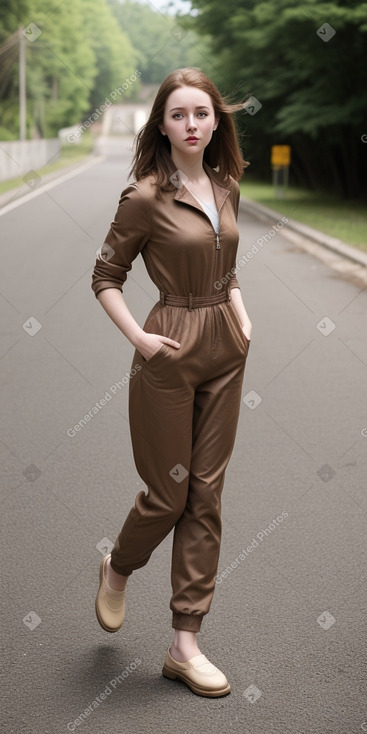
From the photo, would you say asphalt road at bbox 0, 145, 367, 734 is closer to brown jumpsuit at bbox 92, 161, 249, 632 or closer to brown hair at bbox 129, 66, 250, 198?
brown jumpsuit at bbox 92, 161, 249, 632

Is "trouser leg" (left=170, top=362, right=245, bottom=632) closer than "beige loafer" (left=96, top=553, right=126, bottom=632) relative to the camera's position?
Yes

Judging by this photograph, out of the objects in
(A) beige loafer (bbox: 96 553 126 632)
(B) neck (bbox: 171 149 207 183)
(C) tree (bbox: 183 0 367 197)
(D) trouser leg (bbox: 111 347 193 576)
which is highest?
(C) tree (bbox: 183 0 367 197)

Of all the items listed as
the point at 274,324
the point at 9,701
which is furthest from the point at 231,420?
the point at 274,324

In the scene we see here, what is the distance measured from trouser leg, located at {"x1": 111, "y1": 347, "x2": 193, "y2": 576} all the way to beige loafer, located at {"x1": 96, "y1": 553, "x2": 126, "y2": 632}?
29 cm

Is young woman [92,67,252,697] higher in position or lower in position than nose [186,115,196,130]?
lower

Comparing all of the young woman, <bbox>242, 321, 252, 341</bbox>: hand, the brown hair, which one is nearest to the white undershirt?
the young woman

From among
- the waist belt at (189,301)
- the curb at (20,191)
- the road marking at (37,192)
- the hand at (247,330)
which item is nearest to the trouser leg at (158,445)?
the waist belt at (189,301)

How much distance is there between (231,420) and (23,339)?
19.8 feet

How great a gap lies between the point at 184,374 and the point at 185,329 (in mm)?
134

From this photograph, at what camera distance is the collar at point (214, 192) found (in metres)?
3.16

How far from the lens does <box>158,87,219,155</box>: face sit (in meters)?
3.16

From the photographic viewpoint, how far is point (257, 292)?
12102 mm

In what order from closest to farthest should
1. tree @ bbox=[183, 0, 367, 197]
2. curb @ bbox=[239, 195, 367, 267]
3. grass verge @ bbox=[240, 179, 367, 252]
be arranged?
curb @ bbox=[239, 195, 367, 267], grass verge @ bbox=[240, 179, 367, 252], tree @ bbox=[183, 0, 367, 197]

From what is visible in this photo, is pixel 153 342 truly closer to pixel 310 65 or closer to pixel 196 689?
pixel 196 689
